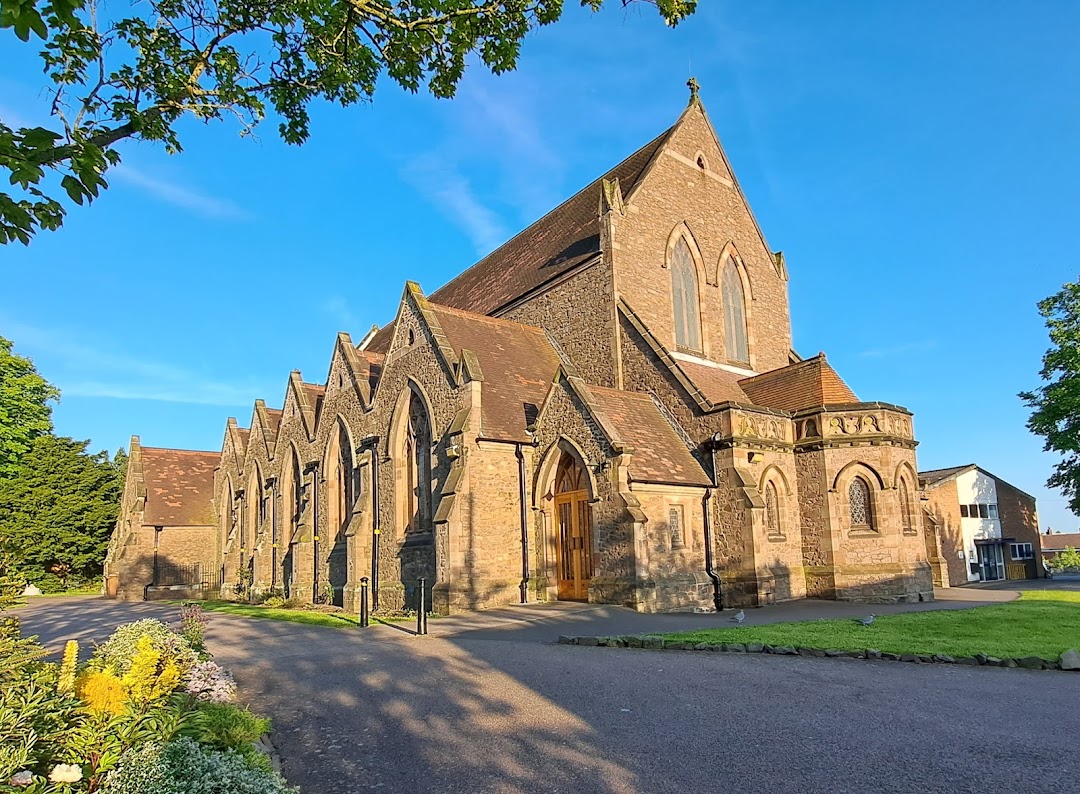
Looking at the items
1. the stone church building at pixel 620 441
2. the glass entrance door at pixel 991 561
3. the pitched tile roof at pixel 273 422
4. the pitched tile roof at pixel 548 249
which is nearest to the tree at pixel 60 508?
the pitched tile roof at pixel 273 422

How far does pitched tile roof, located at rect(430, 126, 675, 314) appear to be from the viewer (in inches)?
1116

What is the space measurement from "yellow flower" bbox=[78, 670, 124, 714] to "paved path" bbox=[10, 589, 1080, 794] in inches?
65.4

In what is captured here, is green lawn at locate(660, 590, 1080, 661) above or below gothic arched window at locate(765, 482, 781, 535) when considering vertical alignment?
below

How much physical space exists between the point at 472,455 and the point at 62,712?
1579cm

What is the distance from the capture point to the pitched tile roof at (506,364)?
21922 mm

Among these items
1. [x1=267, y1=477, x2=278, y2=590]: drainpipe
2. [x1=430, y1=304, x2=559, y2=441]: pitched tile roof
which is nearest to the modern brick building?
[x1=430, y1=304, x2=559, y2=441]: pitched tile roof

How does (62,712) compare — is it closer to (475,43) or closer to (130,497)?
(475,43)

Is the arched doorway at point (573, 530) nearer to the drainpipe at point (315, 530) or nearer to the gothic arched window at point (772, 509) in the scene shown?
the gothic arched window at point (772, 509)

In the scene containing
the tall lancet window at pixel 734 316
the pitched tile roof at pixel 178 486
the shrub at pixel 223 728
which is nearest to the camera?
the shrub at pixel 223 728

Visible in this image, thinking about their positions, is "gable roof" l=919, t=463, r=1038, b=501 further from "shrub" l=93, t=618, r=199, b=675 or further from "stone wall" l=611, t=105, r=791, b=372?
"shrub" l=93, t=618, r=199, b=675

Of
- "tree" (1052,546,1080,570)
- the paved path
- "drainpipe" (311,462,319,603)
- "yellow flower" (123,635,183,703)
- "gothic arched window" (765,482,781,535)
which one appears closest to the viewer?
"yellow flower" (123,635,183,703)

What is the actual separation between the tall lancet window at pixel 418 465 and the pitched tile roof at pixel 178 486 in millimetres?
22932

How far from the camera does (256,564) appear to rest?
34.7 m

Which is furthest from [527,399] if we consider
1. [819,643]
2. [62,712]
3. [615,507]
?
[62,712]
